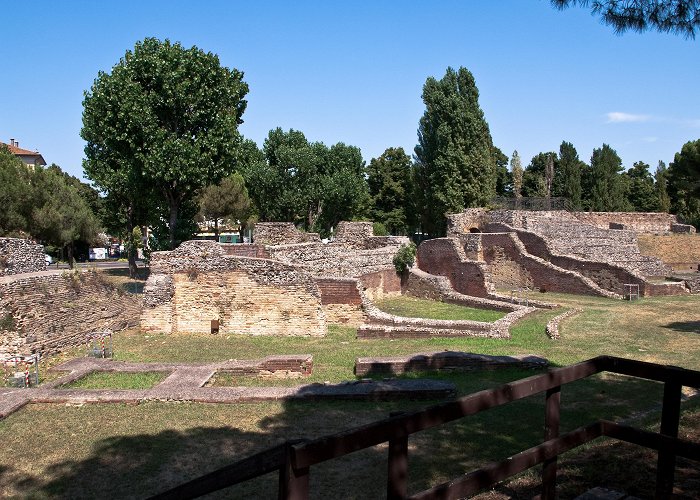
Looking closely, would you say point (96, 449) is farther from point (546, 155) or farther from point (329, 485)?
point (546, 155)

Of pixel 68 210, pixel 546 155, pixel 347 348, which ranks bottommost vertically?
pixel 347 348

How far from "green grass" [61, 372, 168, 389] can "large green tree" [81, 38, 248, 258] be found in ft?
46.8

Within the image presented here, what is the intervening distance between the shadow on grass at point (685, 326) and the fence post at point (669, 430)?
41.6 feet

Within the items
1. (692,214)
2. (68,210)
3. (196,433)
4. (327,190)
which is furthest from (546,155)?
(196,433)

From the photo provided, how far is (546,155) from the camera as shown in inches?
2422

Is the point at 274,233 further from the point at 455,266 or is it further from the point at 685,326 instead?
the point at 685,326

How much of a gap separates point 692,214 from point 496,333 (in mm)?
44016

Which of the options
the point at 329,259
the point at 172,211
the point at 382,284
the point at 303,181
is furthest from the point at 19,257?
the point at 303,181

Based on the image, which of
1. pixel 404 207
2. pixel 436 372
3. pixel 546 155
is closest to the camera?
pixel 436 372

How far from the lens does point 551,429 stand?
3.42 metres

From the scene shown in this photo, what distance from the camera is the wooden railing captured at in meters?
2.37

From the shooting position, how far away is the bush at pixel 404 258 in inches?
933

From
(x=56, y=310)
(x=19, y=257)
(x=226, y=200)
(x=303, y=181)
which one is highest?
(x=303, y=181)

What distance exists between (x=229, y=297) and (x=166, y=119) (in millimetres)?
11854
